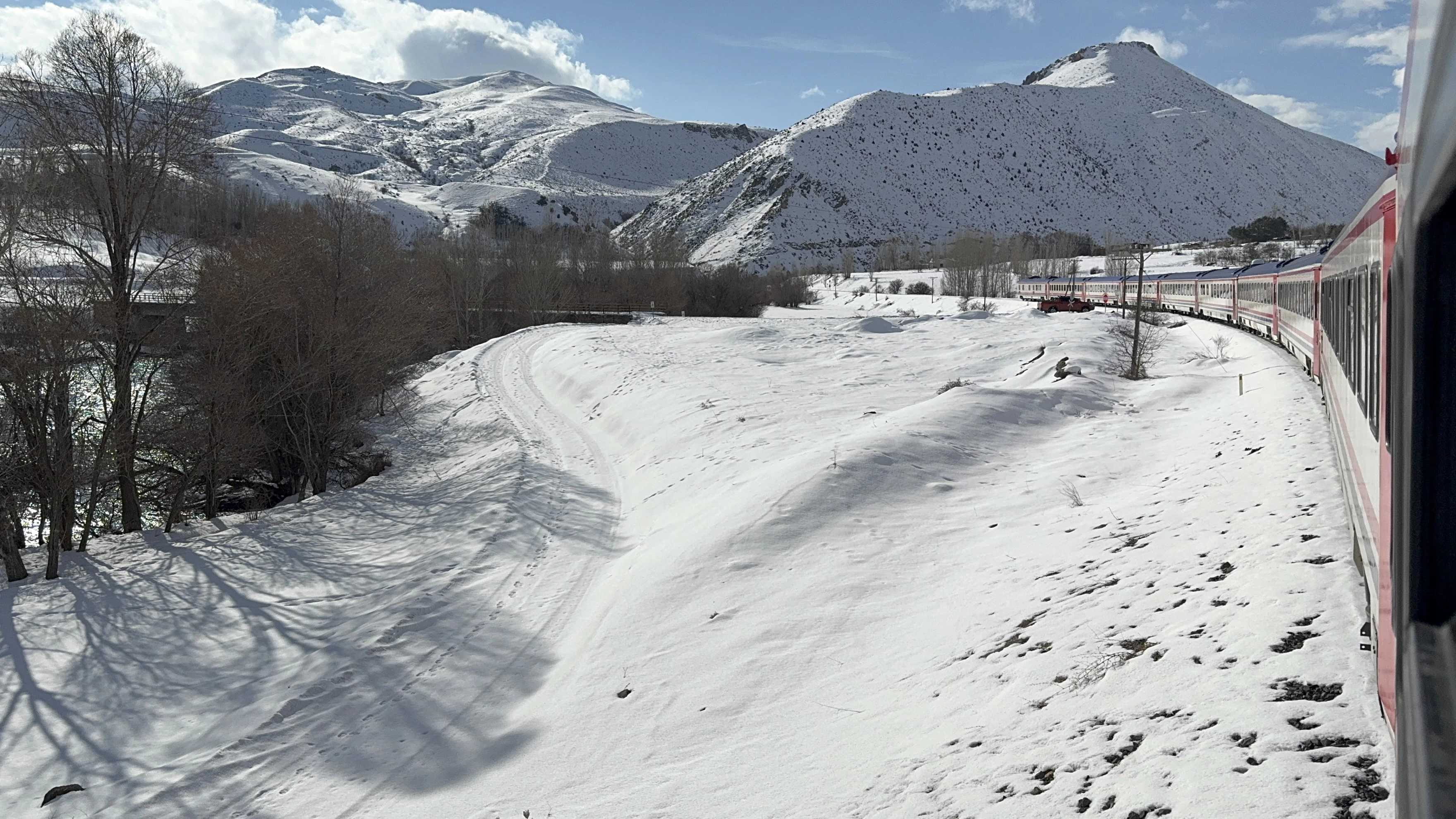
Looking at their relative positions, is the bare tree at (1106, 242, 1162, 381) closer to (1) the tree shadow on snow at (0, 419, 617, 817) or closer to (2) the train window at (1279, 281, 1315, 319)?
(2) the train window at (1279, 281, 1315, 319)

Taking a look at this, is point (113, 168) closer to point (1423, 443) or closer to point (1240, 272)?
point (1423, 443)

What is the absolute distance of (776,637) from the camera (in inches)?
372

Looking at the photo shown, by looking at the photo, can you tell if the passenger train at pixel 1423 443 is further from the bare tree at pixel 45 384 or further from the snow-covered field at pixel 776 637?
the bare tree at pixel 45 384

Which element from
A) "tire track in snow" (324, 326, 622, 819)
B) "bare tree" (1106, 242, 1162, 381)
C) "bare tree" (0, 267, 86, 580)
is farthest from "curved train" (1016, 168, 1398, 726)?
"bare tree" (0, 267, 86, 580)

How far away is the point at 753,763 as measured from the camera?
7102 millimetres

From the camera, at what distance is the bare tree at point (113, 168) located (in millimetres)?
18047

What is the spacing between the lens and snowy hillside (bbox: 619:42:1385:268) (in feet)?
530

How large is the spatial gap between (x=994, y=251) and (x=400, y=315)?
86.6m

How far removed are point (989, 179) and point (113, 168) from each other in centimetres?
17046

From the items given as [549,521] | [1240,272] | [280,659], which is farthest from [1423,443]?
[1240,272]

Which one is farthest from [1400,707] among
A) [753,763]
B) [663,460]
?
[663,460]

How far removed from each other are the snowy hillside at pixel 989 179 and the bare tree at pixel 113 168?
128 meters

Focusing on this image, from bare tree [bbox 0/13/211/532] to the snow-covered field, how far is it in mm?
4840

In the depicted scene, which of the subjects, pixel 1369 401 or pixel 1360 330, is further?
pixel 1360 330
